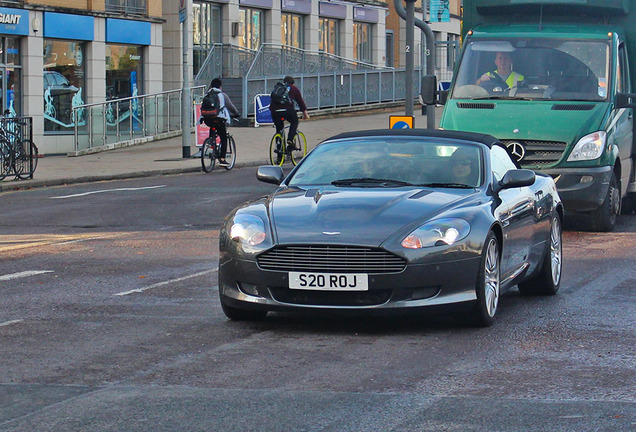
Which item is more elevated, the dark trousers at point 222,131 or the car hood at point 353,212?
the dark trousers at point 222,131

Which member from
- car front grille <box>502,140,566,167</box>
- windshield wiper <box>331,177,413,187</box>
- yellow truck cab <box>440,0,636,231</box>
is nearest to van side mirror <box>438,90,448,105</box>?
yellow truck cab <box>440,0,636,231</box>

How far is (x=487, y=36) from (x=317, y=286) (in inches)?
349

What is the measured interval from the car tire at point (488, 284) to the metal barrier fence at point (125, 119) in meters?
25.7

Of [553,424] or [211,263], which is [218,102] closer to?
[211,263]

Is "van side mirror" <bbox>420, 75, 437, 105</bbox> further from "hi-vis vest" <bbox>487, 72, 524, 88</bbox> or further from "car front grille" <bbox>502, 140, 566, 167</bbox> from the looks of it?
"car front grille" <bbox>502, 140, 566, 167</bbox>

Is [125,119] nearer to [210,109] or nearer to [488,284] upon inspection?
[210,109]

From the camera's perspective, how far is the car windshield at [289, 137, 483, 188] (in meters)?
9.40

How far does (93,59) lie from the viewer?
1443 inches

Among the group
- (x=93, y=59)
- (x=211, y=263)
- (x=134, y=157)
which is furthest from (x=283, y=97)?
(x=211, y=263)

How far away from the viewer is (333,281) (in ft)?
26.8

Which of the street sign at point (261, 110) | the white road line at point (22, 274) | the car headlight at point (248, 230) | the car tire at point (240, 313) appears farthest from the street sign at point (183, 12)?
Result: the car headlight at point (248, 230)

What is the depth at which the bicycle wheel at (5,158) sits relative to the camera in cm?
2353

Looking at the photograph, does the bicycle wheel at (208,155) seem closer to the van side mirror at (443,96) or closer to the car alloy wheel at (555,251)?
the van side mirror at (443,96)

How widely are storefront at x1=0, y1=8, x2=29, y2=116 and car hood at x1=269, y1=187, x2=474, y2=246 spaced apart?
84.0 feet
